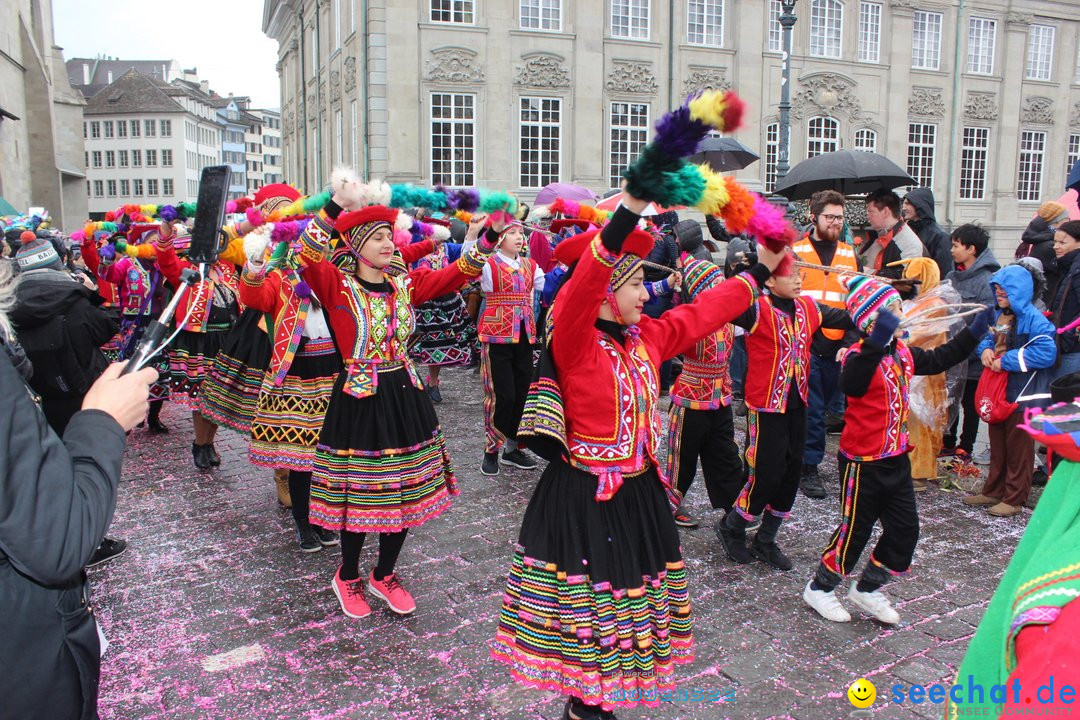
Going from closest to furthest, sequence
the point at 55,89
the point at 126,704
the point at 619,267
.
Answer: the point at 619,267, the point at 126,704, the point at 55,89

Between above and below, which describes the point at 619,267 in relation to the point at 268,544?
above

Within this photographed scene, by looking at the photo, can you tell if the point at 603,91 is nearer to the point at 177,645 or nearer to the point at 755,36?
the point at 755,36

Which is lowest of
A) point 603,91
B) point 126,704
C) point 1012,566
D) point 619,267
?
point 126,704

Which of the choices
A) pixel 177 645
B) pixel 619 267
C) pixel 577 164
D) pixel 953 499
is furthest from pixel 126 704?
pixel 577 164

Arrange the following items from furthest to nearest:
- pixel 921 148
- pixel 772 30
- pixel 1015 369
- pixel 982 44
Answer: pixel 982 44 → pixel 921 148 → pixel 772 30 → pixel 1015 369


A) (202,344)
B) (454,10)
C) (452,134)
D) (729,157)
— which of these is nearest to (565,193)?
(729,157)

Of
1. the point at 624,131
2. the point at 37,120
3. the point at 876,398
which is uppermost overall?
the point at 37,120

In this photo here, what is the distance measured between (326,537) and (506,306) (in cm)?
255

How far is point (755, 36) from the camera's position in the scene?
77.5 ft

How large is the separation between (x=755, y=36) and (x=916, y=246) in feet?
62.7

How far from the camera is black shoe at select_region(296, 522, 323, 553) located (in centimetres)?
499

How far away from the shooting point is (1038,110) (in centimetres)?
2856

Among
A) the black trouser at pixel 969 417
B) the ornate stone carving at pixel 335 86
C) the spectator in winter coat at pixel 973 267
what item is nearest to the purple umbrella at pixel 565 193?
the spectator in winter coat at pixel 973 267

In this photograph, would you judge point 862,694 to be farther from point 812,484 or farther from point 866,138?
point 866,138
